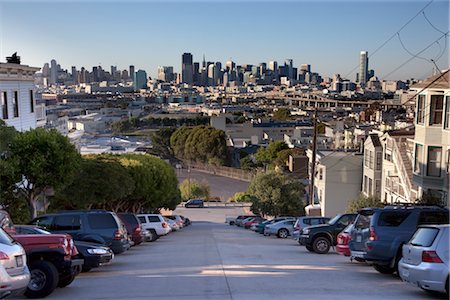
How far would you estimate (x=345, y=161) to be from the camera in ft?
161

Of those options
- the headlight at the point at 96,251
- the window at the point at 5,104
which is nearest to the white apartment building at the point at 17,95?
the window at the point at 5,104

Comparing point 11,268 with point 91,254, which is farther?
point 91,254

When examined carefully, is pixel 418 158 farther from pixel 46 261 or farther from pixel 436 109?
pixel 46 261

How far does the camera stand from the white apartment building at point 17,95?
34.8 meters

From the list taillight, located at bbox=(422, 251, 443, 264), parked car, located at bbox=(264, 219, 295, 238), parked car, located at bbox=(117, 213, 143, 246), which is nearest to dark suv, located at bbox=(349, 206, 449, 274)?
taillight, located at bbox=(422, 251, 443, 264)

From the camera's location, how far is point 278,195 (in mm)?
50125

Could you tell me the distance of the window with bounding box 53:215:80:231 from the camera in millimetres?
16719

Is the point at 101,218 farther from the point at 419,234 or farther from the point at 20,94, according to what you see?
the point at 20,94

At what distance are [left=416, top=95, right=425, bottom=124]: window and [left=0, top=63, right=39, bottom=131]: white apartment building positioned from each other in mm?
21098

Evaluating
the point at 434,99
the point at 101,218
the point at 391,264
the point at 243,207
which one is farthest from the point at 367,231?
the point at 243,207

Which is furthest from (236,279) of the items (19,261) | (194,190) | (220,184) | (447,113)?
(220,184)

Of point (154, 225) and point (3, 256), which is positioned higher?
point (3, 256)

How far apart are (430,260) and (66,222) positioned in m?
10.00

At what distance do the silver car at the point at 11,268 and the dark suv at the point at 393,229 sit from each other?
7691 millimetres
